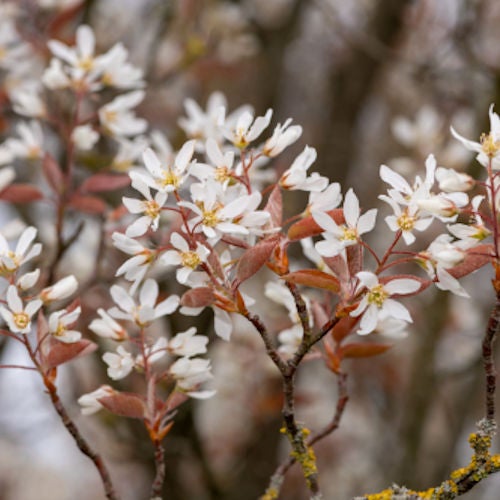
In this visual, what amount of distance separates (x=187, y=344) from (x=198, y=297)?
0.64ft

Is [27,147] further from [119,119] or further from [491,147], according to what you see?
[491,147]

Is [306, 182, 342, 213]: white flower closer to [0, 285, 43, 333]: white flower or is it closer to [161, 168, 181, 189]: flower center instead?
[161, 168, 181, 189]: flower center

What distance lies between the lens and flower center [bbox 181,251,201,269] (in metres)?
→ 1.04

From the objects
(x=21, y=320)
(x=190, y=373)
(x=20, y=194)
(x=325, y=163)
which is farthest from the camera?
(x=325, y=163)

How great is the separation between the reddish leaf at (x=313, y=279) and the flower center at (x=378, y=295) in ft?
0.16

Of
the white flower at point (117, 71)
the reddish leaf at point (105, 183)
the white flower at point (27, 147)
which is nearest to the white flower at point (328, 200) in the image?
the reddish leaf at point (105, 183)

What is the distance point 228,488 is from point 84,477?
307cm

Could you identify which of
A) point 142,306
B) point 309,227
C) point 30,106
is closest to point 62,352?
point 142,306

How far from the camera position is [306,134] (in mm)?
4379

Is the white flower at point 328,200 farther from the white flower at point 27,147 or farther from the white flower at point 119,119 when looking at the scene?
the white flower at point 27,147

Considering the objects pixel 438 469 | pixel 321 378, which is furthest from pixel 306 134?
pixel 438 469

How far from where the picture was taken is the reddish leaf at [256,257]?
1001 millimetres

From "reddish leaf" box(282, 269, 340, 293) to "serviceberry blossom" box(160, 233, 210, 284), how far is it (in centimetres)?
12

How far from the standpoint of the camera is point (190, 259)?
104 cm
